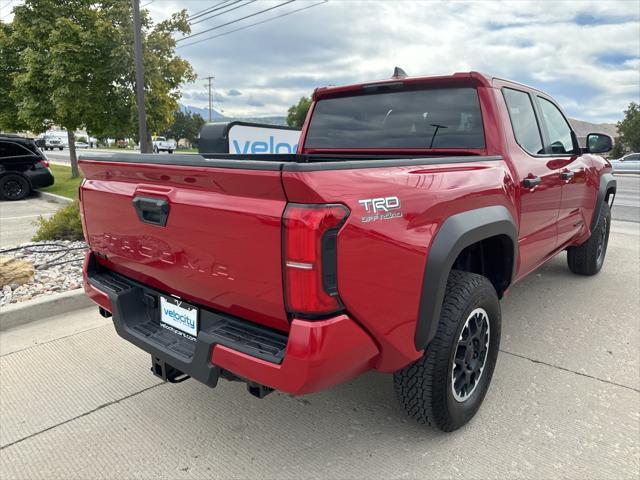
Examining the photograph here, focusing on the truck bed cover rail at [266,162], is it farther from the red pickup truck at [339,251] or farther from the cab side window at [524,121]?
the cab side window at [524,121]

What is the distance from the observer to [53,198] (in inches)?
480

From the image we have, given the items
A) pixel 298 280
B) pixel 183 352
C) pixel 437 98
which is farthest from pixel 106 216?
pixel 437 98

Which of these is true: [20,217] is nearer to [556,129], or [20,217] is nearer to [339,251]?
[556,129]

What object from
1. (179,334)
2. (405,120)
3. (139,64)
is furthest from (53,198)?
(179,334)

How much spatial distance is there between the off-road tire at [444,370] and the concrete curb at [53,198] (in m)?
11.1

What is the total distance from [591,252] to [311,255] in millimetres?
4583

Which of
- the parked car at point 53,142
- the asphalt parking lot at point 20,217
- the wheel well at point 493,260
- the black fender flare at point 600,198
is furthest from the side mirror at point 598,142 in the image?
the parked car at point 53,142

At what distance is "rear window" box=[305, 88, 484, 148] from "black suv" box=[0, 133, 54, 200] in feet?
38.7

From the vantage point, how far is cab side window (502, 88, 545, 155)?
3252 millimetres

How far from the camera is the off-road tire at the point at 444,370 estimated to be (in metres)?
2.25

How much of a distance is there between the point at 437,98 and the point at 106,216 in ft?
7.20

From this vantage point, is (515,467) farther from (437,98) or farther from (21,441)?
(21,441)

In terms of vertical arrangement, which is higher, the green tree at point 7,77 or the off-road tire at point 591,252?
the green tree at point 7,77

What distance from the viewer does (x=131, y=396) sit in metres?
2.92
